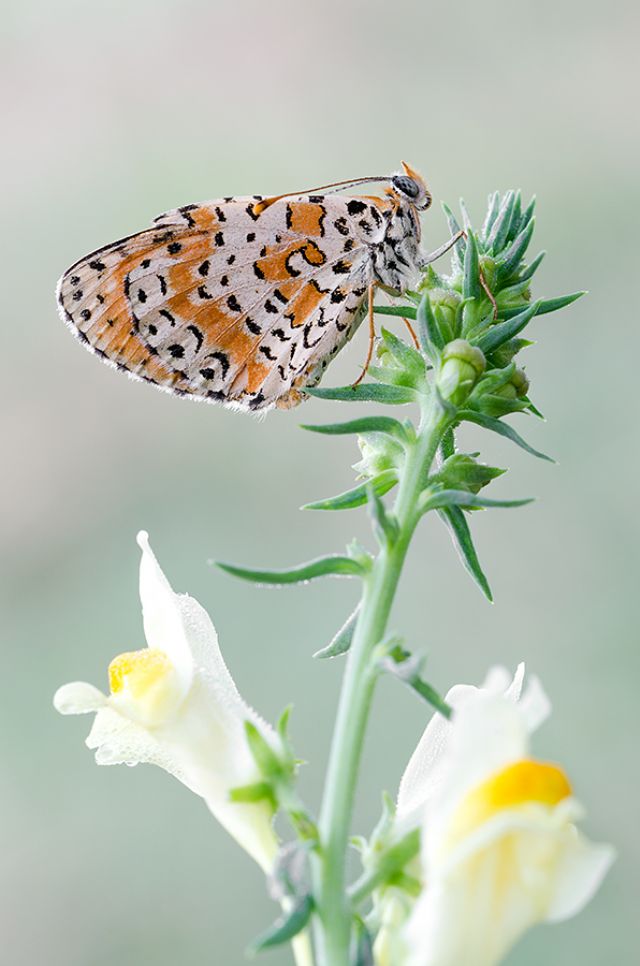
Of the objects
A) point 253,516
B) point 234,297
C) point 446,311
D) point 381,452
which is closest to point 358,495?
point 381,452

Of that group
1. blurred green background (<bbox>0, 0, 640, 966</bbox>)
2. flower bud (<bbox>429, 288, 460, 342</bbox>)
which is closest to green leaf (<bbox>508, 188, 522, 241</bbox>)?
flower bud (<bbox>429, 288, 460, 342</bbox>)

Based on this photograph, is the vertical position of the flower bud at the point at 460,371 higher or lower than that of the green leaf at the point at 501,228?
lower

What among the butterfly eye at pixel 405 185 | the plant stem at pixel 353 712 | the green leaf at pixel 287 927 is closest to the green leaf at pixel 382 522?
the plant stem at pixel 353 712

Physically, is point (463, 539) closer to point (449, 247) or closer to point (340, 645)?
point (340, 645)

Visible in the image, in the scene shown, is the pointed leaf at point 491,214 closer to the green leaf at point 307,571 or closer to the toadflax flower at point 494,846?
the green leaf at point 307,571

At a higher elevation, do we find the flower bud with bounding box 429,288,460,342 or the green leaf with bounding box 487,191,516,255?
the green leaf with bounding box 487,191,516,255

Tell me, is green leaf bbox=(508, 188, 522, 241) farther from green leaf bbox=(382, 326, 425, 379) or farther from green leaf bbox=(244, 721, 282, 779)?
green leaf bbox=(244, 721, 282, 779)

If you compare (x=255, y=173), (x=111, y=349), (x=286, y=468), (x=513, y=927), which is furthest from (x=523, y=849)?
(x=255, y=173)

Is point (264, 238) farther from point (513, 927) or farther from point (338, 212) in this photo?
point (513, 927)
